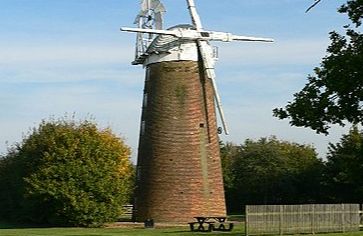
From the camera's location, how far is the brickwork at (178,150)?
1943 inches

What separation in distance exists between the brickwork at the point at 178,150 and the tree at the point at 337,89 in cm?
3214

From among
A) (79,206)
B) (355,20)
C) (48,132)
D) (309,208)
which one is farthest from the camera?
(48,132)

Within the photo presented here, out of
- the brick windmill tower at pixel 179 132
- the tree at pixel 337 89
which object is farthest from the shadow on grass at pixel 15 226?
the tree at pixel 337 89

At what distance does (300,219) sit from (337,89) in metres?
20.1

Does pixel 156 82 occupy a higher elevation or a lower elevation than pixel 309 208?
higher

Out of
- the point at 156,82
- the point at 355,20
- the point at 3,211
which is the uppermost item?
the point at 156,82

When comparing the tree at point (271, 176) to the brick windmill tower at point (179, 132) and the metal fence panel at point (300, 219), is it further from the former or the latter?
the metal fence panel at point (300, 219)

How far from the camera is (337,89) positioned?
1614 centimetres

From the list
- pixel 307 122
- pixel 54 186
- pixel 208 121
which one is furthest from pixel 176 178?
pixel 307 122

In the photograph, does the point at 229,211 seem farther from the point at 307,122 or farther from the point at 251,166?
the point at 307,122

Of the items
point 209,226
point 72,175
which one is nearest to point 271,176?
point 72,175

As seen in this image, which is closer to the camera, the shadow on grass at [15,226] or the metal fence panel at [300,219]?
the metal fence panel at [300,219]

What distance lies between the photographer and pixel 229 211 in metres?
75.3

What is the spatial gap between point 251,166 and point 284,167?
10.7 ft
